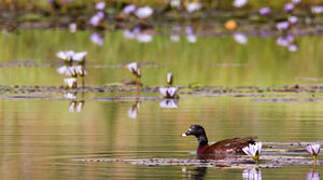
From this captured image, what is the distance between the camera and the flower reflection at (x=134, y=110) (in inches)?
582

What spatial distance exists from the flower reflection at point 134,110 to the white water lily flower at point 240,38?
12.8m

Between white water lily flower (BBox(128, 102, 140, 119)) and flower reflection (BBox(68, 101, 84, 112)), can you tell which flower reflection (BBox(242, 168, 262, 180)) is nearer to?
white water lily flower (BBox(128, 102, 140, 119))

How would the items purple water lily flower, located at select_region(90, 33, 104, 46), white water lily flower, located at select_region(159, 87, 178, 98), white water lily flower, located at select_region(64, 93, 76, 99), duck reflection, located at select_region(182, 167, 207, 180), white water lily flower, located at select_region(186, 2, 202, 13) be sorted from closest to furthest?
duck reflection, located at select_region(182, 167, 207, 180) < white water lily flower, located at select_region(159, 87, 178, 98) < white water lily flower, located at select_region(64, 93, 76, 99) < purple water lily flower, located at select_region(90, 33, 104, 46) < white water lily flower, located at select_region(186, 2, 202, 13)

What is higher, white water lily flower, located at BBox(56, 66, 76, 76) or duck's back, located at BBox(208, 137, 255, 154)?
white water lily flower, located at BBox(56, 66, 76, 76)

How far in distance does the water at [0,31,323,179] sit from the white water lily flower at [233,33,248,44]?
182cm

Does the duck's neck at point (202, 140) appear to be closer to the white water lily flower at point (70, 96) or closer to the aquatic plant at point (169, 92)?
the aquatic plant at point (169, 92)

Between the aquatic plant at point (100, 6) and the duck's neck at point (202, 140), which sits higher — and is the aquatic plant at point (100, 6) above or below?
above

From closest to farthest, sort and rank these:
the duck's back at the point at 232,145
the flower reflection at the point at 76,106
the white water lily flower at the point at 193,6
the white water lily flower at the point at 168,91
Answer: the duck's back at the point at 232,145 → the flower reflection at the point at 76,106 → the white water lily flower at the point at 168,91 → the white water lily flower at the point at 193,6

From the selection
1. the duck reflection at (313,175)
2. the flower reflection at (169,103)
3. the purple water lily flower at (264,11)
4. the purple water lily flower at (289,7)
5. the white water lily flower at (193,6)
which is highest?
the white water lily flower at (193,6)

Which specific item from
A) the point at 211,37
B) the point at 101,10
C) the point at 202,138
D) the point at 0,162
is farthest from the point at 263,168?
the point at 101,10

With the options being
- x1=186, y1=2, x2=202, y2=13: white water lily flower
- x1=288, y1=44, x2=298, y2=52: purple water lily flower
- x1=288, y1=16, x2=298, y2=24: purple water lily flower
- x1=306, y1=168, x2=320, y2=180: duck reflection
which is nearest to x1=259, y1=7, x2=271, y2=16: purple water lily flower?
x1=288, y1=16, x2=298, y2=24: purple water lily flower

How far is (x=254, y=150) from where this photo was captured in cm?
1046

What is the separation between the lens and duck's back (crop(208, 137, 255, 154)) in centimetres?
1122

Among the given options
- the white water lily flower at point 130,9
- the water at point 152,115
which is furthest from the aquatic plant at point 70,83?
the white water lily flower at point 130,9
